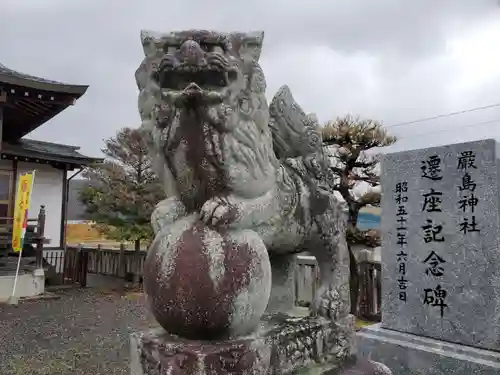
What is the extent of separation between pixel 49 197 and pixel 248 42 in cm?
1210

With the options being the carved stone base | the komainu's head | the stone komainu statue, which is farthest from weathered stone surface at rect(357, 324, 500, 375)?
the komainu's head

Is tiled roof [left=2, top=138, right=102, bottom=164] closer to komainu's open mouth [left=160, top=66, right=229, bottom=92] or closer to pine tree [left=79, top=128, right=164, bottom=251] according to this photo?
pine tree [left=79, top=128, right=164, bottom=251]

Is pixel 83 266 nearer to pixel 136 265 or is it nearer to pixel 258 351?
pixel 136 265

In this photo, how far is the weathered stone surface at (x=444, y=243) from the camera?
3.30 metres

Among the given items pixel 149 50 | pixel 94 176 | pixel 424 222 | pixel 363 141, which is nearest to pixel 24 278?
pixel 94 176

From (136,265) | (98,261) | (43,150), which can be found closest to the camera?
(43,150)

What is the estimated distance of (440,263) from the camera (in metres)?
3.57

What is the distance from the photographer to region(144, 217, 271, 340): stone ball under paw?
1466 millimetres

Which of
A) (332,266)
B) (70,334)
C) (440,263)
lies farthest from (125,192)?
(332,266)

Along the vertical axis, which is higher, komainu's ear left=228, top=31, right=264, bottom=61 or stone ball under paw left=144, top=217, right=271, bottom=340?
komainu's ear left=228, top=31, right=264, bottom=61

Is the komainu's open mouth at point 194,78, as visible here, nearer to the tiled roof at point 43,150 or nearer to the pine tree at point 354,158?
the pine tree at point 354,158

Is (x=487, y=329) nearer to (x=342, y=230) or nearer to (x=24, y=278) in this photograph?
(x=342, y=230)

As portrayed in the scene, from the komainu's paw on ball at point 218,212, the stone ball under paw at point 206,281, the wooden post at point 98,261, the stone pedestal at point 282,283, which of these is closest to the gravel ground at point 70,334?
the stone pedestal at point 282,283

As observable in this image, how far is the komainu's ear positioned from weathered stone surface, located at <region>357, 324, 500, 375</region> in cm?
298
